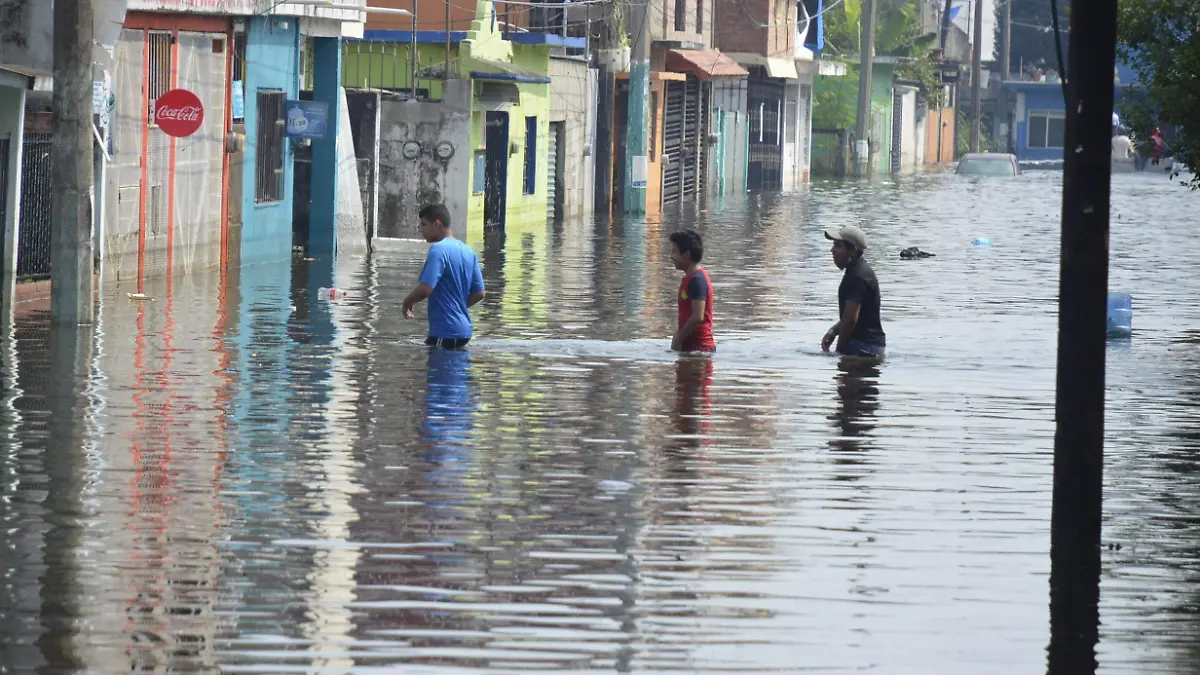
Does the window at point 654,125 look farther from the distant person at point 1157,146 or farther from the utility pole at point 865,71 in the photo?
the distant person at point 1157,146

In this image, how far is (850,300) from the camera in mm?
17125

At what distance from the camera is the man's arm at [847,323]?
17.2 metres

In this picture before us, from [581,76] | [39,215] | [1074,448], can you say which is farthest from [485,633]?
[581,76]

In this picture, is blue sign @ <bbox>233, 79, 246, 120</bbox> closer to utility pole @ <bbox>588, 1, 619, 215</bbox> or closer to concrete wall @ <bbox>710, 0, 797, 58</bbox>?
utility pole @ <bbox>588, 1, 619, 215</bbox>

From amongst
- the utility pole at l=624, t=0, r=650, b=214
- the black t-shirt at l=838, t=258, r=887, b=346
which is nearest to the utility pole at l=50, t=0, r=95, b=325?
the black t-shirt at l=838, t=258, r=887, b=346

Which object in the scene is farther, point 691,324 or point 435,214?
point 691,324

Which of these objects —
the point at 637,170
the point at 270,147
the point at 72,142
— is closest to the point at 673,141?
the point at 637,170

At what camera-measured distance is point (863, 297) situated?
17.2m

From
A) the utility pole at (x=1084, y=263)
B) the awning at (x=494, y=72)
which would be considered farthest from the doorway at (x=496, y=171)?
the utility pole at (x=1084, y=263)

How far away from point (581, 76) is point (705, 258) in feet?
43.6

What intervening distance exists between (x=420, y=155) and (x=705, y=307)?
18.7 m

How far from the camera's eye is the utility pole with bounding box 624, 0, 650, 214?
49.2 meters

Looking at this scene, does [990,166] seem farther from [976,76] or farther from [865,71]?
[865,71]

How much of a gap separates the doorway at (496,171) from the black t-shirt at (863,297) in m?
21.7
